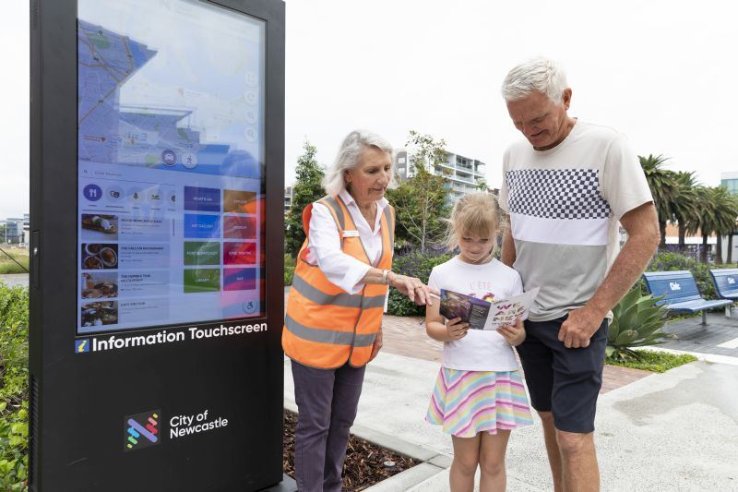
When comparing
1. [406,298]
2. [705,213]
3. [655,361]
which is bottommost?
[655,361]

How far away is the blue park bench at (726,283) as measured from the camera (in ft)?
33.6

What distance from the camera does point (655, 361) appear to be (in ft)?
21.0

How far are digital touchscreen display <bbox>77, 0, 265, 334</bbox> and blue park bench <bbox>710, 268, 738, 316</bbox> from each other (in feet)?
34.5

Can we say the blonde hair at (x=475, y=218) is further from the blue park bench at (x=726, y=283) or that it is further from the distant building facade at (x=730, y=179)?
the distant building facade at (x=730, y=179)

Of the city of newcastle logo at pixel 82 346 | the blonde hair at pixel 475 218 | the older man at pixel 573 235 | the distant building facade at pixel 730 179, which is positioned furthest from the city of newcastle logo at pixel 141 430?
the distant building facade at pixel 730 179

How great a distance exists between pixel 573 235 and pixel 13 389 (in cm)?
393

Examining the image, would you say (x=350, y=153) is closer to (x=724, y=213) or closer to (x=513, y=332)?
(x=513, y=332)

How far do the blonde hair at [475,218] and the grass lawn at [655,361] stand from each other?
476 centimetres

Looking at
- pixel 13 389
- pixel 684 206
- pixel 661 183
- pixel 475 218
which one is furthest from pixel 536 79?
pixel 684 206

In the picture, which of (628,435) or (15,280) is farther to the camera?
(15,280)

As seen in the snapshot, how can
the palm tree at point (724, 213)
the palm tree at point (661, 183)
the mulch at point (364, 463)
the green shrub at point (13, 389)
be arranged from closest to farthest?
the green shrub at point (13, 389), the mulch at point (364, 463), the palm tree at point (661, 183), the palm tree at point (724, 213)

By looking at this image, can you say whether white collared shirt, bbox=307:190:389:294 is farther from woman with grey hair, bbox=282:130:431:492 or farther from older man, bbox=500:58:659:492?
older man, bbox=500:58:659:492

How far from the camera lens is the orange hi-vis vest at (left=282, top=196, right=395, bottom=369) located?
227 cm

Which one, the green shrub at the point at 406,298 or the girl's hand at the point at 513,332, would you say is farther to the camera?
the green shrub at the point at 406,298
